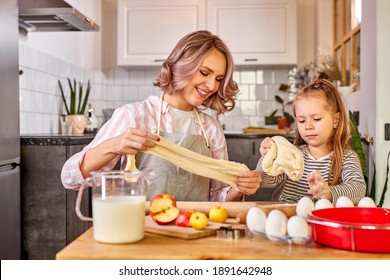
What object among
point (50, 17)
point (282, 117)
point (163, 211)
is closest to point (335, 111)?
point (163, 211)

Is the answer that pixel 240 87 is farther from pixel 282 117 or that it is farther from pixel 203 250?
pixel 203 250

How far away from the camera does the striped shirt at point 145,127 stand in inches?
64.8

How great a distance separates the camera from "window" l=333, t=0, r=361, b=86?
3656 millimetres

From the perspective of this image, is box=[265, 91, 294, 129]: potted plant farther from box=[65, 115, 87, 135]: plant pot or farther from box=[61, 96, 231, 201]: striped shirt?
box=[61, 96, 231, 201]: striped shirt

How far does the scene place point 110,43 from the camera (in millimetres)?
4984

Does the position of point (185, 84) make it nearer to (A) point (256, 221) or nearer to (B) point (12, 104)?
(A) point (256, 221)

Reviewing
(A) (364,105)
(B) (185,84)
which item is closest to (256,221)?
(B) (185,84)

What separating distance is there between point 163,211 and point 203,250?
0.23 m

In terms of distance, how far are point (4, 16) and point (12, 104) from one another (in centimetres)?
39

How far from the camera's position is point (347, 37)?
156 inches

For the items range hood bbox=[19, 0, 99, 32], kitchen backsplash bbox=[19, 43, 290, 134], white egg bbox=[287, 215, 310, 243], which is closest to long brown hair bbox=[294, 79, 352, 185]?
white egg bbox=[287, 215, 310, 243]

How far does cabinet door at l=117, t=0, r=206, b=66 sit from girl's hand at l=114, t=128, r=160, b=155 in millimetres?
3236

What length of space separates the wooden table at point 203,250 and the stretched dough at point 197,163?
38cm

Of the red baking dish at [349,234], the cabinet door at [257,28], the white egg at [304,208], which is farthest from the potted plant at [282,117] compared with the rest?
the red baking dish at [349,234]
